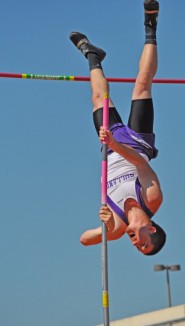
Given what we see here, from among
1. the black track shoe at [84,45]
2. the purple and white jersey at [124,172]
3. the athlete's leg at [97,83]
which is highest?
the black track shoe at [84,45]

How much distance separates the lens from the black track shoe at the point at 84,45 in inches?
450

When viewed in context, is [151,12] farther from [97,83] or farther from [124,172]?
[124,172]

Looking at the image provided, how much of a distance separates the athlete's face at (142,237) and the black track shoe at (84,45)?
2.45 m

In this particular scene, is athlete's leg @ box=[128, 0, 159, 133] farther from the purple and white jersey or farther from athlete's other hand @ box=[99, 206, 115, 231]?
athlete's other hand @ box=[99, 206, 115, 231]

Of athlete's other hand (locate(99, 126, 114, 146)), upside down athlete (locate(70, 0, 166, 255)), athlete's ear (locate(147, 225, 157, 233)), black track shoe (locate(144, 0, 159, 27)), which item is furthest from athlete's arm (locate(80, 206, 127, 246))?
black track shoe (locate(144, 0, 159, 27))

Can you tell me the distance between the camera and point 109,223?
9.53 m

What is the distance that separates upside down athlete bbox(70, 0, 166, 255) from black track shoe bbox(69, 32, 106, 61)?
0.07 metres

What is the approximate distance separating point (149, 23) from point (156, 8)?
0.18 m

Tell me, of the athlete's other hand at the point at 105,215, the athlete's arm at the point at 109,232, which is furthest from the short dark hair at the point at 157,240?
the athlete's other hand at the point at 105,215

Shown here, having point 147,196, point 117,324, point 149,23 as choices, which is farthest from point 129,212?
point 117,324

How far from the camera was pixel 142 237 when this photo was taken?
982cm

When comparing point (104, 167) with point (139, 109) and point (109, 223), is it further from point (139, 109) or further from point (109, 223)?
point (139, 109)

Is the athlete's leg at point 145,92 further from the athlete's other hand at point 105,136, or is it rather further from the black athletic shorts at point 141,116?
the athlete's other hand at point 105,136

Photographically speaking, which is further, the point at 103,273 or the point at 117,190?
the point at 117,190
